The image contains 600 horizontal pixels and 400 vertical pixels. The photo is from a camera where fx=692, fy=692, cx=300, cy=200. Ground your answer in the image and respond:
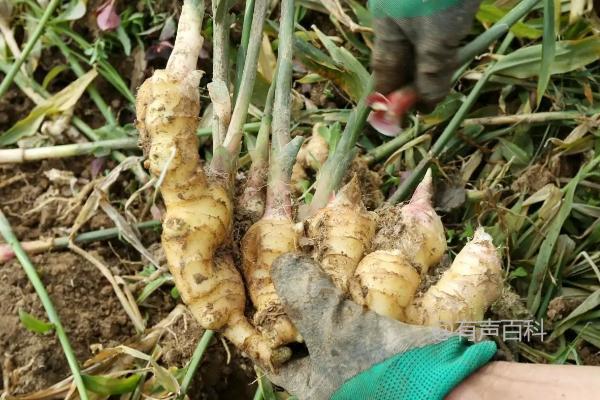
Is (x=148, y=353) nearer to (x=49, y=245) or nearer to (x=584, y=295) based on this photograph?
(x=49, y=245)

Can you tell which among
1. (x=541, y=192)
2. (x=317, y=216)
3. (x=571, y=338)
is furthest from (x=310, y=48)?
(x=571, y=338)

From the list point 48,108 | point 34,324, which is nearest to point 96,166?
point 48,108

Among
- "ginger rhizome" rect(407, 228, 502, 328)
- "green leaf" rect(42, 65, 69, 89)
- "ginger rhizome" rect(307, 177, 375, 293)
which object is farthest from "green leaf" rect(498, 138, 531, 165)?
"green leaf" rect(42, 65, 69, 89)

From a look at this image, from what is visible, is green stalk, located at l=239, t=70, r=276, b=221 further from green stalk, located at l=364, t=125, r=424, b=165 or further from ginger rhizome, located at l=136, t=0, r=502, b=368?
green stalk, located at l=364, t=125, r=424, b=165

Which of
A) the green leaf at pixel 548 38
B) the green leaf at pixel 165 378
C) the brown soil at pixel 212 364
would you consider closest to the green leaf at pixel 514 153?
the green leaf at pixel 548 38

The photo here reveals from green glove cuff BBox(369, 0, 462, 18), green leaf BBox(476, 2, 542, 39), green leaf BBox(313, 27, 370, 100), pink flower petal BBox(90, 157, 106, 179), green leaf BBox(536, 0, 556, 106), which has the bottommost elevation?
pink flower petal BBox(90, 157, 106, 179)

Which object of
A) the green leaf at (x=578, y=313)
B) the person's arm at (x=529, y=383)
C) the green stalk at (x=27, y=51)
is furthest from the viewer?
the green stalk at (x=27, y=51)

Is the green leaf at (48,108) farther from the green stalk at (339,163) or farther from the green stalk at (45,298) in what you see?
the green stalk at (339,163)
